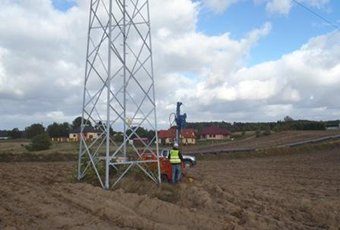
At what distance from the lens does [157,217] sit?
1512 cm

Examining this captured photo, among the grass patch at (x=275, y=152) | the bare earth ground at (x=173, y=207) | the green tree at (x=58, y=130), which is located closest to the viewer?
the bare earth ground at (x=173, y=207)

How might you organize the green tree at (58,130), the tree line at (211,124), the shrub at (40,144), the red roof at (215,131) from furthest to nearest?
the red roof at (215,131), the green tree at (58,130), the tree line at (211,124), the shrub at (40,144)

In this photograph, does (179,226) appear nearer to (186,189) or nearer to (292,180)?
(186,189)

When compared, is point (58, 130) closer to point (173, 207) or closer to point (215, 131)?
point (215, 131)

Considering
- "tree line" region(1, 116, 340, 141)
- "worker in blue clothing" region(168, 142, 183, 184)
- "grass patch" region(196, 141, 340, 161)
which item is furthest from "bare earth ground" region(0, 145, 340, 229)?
"tree line" region(1, 116, 340, 141)

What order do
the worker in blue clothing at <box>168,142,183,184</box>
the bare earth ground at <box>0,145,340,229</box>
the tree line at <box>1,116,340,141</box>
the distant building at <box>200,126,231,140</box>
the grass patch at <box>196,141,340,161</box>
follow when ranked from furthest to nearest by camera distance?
1. the distant building at <box>200,126,231,140</box>
2. the tree line at <box>1,116,340,141</box>
3. the grass patch at <box>196,141,340,161</box>
4. the worker in blue clothing at <box>168,142,183,184</box>
5. the bare earth ground at <box>0,145,340,229</box>

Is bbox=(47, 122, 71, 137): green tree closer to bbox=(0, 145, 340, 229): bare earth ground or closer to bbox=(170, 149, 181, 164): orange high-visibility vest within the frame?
bbox=(0, 145, 340, 229): bare earth ground

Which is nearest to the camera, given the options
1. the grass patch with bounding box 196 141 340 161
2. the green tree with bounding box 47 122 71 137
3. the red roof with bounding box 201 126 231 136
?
the grass patch with bounding box 196 141 340 161

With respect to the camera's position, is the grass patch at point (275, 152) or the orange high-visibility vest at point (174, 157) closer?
the orange high-visibility vest at point (174, 157)

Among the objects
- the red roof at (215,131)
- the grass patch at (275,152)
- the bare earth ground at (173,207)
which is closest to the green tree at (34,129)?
the red roof at (215,131)

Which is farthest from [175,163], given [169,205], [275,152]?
[275,152]

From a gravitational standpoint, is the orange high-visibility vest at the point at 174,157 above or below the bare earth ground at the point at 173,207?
above

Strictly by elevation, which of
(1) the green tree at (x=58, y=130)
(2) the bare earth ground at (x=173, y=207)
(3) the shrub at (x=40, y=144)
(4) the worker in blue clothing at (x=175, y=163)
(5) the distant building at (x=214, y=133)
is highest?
(1) the green tree at (x=58, y=130)

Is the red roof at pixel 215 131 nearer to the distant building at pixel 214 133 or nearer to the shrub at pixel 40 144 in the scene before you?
the distant building at pixel 214 133
